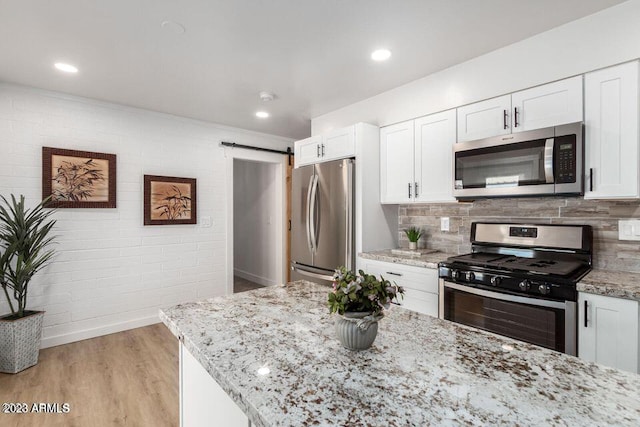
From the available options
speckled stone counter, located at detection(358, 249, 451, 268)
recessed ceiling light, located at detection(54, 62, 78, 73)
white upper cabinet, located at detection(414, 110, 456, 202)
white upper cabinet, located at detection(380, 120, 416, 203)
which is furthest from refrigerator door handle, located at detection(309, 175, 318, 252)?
recessed ceiling light, located at detection(54, 62, 78, 73)

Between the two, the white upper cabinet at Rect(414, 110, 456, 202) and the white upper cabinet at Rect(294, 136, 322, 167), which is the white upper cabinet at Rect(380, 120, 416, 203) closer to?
the white upper cabinet at Rect(414, 110, 456, 202)

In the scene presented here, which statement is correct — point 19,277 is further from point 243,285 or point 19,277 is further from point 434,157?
point 434,157

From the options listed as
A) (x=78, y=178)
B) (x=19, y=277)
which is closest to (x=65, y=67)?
(x=78, y=178)

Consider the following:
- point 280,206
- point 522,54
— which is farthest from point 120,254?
point 522,54

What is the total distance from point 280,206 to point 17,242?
3.07 metres

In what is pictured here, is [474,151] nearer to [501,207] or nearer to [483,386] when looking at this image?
[501,207]

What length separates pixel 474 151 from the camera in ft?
8.00

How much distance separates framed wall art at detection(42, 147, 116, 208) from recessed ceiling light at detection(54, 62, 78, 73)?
88 cm

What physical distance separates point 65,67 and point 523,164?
142 inches

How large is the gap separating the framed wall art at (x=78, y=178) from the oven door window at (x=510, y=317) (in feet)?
11.5

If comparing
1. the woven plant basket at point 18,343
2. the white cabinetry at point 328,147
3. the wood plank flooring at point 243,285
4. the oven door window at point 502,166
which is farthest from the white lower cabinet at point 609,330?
the wood plank flooring at point 243,285

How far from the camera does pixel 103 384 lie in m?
2.47

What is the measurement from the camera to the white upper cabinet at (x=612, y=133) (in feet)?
5.98

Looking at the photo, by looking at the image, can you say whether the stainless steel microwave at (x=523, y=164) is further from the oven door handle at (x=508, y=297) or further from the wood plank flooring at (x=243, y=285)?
the wood plank flooring at (x=243, y=285)
